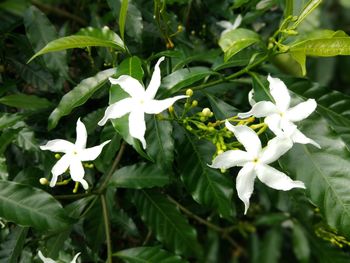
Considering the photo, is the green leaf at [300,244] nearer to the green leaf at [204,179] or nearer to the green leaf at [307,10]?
the green leaf at [204,179]

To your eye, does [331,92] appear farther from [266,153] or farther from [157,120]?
[157,120]

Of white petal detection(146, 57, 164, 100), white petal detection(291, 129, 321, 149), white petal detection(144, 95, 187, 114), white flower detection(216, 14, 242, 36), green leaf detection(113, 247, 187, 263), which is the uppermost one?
white petal detection(146, 57, 164, 100)

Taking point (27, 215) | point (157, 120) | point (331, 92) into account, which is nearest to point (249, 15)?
point (331, 92)

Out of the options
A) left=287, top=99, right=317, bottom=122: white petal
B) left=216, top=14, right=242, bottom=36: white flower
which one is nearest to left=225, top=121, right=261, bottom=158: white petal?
left=287, top=99, right=317, bottom=122: white petal

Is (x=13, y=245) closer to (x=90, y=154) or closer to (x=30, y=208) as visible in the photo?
(x=30, y=208)

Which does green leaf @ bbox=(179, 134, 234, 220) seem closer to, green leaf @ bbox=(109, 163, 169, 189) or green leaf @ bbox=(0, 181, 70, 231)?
green leaf @ bbox=(109, 163, 169, 189)

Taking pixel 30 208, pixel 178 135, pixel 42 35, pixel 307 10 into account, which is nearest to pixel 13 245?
pixel 30 208
